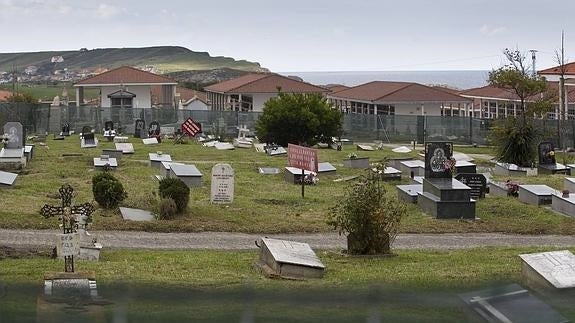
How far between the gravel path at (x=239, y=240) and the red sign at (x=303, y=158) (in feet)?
16.3

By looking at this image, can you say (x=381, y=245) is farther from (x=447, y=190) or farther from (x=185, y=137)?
(x=185, y=137)

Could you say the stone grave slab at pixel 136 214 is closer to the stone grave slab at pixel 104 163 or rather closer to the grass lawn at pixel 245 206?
the grass lawn at pixel 245 206

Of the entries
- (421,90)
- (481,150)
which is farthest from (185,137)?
(421,90)

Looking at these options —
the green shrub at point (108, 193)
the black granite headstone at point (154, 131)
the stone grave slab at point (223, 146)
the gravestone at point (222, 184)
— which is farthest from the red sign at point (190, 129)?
the green shrub at point (108, 193)

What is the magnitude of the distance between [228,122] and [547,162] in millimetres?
28049

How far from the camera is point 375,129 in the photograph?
2072 inches

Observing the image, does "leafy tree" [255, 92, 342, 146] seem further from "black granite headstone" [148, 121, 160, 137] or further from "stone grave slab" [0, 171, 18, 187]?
"stone grave slab" [0, 171, 18, 187]

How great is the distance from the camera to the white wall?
66.4m

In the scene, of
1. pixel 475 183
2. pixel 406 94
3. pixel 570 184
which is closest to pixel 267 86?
pixel 406 94

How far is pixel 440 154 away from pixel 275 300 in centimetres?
1136

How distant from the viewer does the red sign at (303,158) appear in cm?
2147

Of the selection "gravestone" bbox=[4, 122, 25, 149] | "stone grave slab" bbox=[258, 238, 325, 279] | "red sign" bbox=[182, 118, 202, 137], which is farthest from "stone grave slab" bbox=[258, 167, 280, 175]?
"red sign" bbox=[182, 118, 202, 137]

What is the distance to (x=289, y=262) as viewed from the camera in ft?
36.0

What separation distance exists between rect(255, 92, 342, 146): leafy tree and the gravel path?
22.3 m
